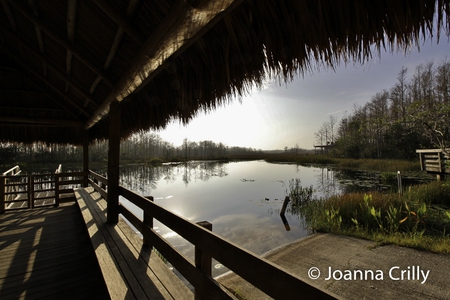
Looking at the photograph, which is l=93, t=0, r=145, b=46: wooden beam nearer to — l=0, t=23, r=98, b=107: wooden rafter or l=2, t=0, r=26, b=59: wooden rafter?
l=2, t=0, r=26, b=59: wooden rafter

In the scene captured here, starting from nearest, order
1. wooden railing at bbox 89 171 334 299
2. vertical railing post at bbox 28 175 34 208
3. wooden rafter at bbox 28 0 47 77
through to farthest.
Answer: wooden railing at bbox 89 171 334 299 < wooden rafter at bbox 28 0 47 77 < vertical railing post at bbox 28 175 34 208

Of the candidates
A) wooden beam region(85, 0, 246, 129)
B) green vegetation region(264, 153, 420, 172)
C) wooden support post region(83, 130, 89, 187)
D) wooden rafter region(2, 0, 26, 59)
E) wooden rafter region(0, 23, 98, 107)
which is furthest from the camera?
green vegetation region(264, 153, 420, 172)

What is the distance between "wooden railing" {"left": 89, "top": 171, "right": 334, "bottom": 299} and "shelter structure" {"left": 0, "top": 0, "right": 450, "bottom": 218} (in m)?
1.03

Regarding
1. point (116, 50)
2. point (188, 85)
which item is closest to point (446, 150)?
point (188, 85)

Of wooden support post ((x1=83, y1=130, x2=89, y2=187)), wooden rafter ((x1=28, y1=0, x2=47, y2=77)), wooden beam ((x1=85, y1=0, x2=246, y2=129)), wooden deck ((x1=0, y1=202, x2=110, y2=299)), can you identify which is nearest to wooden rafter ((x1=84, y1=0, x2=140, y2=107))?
wooden beam ((x1=85, y1=0, x2=246, y2=129))

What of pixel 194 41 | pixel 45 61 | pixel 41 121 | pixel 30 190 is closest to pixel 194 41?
pixel 194 41

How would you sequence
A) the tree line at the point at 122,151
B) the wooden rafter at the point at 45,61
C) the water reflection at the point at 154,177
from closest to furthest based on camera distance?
the wooden rafter at the point at 45,61, the water reflection at the point at 154,177, the tree line at the point at 122,151

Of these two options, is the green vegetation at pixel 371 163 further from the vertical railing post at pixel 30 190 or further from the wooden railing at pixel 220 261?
the vertical railing post at pixel 30 190

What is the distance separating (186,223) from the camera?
129 cm

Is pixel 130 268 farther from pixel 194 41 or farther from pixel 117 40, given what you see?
pixel 117 40

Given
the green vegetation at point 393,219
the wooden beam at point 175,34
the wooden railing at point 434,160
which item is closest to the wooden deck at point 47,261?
the wooden beam at point 175,34

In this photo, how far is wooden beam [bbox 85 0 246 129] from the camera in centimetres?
96

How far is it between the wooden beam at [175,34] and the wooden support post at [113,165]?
0.91m

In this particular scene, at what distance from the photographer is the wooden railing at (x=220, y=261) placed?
0.69 meters
